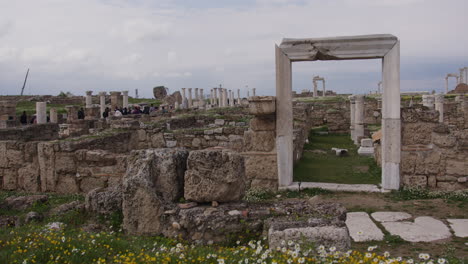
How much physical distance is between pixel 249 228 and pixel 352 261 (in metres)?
1.70

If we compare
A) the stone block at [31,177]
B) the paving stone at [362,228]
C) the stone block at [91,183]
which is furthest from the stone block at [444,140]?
the stone block at [31,177]

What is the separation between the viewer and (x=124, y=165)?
8.74 metres

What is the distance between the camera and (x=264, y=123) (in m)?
9.26

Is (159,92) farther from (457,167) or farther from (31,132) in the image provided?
(457,167)

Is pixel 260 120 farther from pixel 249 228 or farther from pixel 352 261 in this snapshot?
pixel 352 261

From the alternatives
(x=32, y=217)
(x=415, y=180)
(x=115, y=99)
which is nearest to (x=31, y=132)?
(x=32, y=217)

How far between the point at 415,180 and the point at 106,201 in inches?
240

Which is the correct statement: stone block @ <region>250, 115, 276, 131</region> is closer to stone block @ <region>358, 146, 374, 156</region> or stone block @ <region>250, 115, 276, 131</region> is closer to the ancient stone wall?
stone block @ <region>358, 146, 374, 156</region>

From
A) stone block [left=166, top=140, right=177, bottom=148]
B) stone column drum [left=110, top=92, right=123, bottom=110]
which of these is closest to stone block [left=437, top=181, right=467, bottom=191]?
stone block [left=166, top=140, right=177, bottom=148]

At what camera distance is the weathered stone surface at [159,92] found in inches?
2344

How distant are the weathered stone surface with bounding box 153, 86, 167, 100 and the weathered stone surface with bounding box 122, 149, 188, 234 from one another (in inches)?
2145

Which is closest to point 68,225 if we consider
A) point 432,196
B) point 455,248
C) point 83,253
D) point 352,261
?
point 83,253

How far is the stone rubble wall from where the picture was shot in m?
8.56

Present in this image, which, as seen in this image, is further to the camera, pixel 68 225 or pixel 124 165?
pixel 124 165
